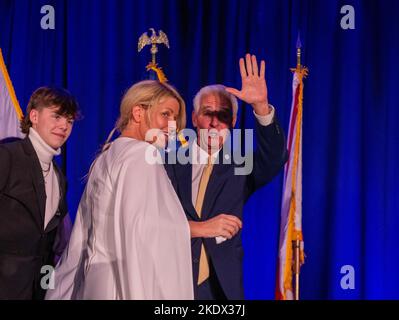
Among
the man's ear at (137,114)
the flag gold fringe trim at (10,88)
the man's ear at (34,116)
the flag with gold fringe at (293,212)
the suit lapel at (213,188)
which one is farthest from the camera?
the flag gold fringe trim at (10,88)

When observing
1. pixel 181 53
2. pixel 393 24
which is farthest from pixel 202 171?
pixel 393 24

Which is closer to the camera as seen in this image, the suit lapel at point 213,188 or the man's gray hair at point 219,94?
the suit lapel at point 213,188

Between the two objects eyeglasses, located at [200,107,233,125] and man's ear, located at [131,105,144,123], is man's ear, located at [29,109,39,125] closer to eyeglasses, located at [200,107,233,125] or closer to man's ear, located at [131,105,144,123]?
man's ear, located at [131,105,144,123]

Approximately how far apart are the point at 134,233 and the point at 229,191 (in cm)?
81

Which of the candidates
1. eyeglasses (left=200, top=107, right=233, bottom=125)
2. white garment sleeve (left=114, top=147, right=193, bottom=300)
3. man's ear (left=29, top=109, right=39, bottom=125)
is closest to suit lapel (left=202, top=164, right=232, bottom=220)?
eyeglasses (left=200, top=107, right=233, bottom=125)

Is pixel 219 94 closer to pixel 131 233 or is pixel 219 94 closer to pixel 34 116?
pixel 34 116

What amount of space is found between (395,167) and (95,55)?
1.85 metres

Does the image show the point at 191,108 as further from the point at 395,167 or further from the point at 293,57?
the point at 395,167

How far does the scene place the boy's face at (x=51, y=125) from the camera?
298 cm

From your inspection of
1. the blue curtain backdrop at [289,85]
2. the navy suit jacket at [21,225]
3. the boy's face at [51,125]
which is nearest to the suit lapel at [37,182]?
the navy suit jacket at [21,225]

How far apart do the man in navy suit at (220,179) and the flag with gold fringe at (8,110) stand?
3.27 ft

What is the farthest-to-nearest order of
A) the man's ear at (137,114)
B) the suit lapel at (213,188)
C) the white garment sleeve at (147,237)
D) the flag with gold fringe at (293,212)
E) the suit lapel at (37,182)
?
the flag with gold fringe at (293,212)
the suit lapel at (213,188)
the suit lapel at (37,182)
the man's ear at (137,114)
the white garment sleeve at (147,237)

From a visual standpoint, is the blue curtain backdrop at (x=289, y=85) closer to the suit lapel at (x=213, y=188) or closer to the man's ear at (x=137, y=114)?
the suit lapel at (x=213, y=188)

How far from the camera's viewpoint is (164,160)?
10.2ft
